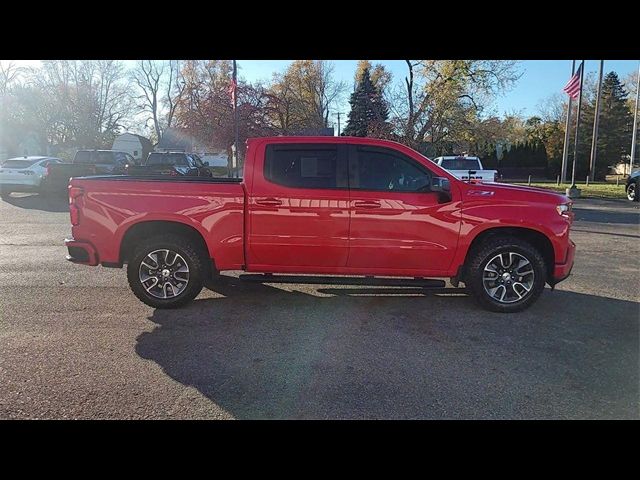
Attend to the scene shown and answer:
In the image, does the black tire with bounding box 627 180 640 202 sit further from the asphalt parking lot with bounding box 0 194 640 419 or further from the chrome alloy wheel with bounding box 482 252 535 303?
the chrome alloy wheel with bounding box 482 252 535 303

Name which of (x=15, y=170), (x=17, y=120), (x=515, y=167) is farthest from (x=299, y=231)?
(x=17, y=120)

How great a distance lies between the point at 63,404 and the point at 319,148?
11.9 feet

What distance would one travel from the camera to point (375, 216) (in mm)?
4984

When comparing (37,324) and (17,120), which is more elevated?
(17,120)

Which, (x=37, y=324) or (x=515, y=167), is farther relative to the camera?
(x=515, y=167)

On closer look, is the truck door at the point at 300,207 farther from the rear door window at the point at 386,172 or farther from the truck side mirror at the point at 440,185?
the truck side mirror at the point at 440,185

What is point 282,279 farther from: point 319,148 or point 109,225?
point 109,225

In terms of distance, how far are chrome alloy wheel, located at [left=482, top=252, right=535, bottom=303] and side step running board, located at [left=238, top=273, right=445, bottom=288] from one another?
0.56m

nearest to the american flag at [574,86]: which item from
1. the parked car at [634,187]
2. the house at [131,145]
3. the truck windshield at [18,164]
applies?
the parked car at [634,187]

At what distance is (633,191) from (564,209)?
62.7ft

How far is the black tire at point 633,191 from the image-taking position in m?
19.5

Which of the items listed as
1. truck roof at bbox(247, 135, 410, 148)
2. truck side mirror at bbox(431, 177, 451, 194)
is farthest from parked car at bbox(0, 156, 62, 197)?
truck side mirror at bbox(431, 177, 451, 194)

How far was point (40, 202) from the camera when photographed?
1567cm
